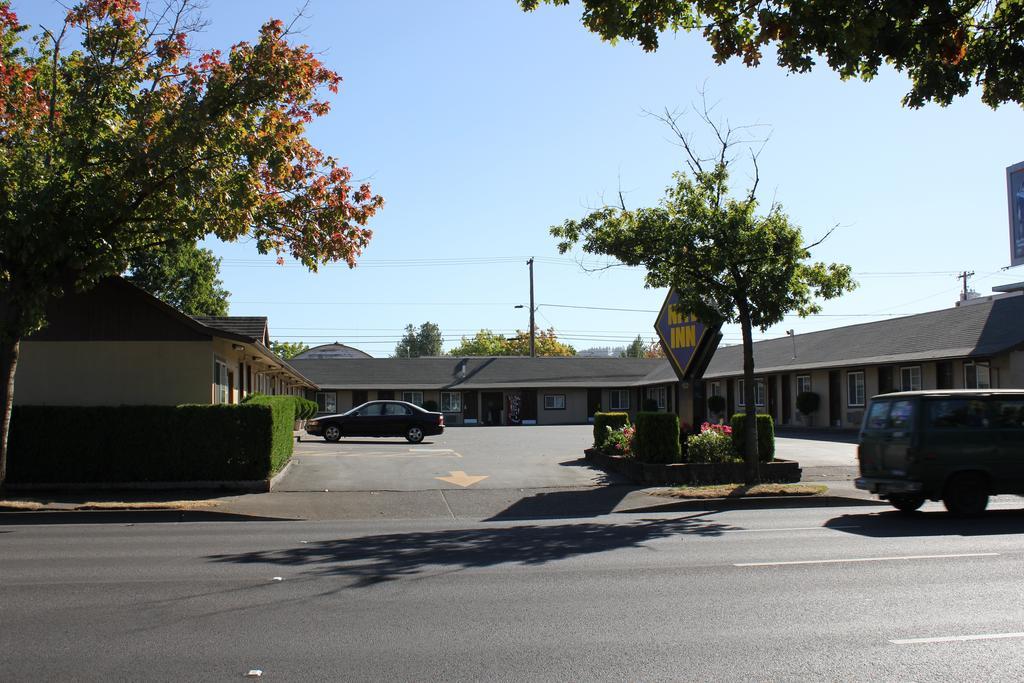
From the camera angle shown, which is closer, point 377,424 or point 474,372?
point 377,424

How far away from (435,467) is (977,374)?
1949cm

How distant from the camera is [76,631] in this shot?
6812mm

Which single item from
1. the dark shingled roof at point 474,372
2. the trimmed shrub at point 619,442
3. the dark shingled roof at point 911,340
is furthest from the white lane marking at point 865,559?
the dark shingled roof at point 474,372

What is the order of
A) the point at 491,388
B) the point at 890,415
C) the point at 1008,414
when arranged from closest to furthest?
1. the point at 1008,414
2. the point at 890,415
3. the point at 491,388

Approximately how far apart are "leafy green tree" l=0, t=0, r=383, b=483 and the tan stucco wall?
395cm

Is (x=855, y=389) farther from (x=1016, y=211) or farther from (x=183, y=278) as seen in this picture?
(x=183, y=278)

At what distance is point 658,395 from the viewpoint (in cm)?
5750

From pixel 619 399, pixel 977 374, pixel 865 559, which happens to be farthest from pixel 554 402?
pixel 865 559

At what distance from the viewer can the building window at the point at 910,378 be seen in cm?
3347

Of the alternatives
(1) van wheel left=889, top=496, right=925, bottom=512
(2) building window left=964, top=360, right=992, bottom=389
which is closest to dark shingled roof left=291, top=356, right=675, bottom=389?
(2) building window left=964, top=360, right=992, bottom=389

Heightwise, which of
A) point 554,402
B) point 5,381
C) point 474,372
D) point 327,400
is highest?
point 474,372

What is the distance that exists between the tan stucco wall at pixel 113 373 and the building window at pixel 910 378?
25860 millimetres

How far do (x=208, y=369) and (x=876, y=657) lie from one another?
16.5 meters

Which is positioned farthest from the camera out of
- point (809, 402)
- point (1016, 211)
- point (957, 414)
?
point (809, 402)
